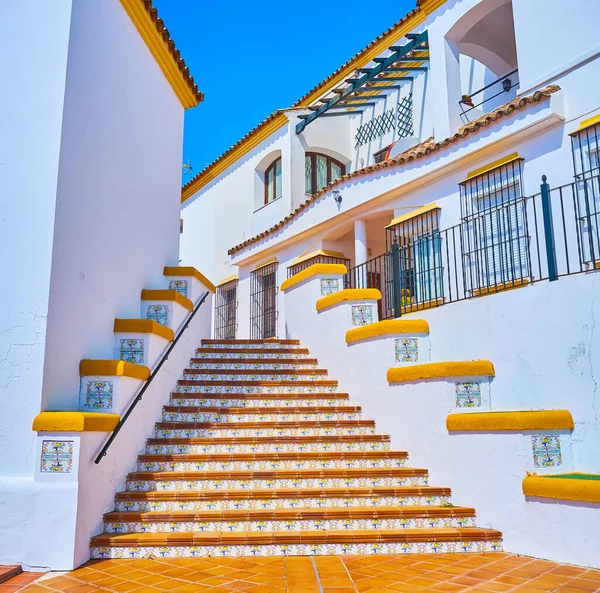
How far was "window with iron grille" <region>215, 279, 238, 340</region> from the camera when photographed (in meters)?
17.2

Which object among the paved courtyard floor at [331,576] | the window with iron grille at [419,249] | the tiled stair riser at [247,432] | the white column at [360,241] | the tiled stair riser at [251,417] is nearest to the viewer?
the paved courtyard floor at [331,576]

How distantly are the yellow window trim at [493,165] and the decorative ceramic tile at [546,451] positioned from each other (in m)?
5.18

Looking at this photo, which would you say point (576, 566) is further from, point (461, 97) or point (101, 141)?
point (461, 97)

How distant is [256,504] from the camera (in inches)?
219

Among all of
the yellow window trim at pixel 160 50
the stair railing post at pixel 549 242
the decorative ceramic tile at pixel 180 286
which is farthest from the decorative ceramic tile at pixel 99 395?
the yellow window trim at pixel 160 50

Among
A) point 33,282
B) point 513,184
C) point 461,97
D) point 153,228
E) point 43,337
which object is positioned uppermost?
point 461,97

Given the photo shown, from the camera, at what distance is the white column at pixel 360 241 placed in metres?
12.5

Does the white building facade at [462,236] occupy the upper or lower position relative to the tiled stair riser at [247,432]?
upper

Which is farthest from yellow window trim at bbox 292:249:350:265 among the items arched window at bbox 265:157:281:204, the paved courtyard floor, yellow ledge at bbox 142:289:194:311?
the paved courtyard floor

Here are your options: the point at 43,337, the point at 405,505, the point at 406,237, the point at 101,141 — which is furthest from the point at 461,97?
the point at 43,337

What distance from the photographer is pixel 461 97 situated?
37.7 ft

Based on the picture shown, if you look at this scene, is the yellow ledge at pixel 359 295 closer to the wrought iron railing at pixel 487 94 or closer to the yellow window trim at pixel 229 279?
the wrought iron railing at pixel 487 94

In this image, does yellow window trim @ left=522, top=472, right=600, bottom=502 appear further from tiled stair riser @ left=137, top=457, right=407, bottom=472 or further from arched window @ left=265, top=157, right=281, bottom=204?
arched window @ left=265, top=157, right=281, bottom=204

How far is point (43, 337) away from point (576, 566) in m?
4.83
